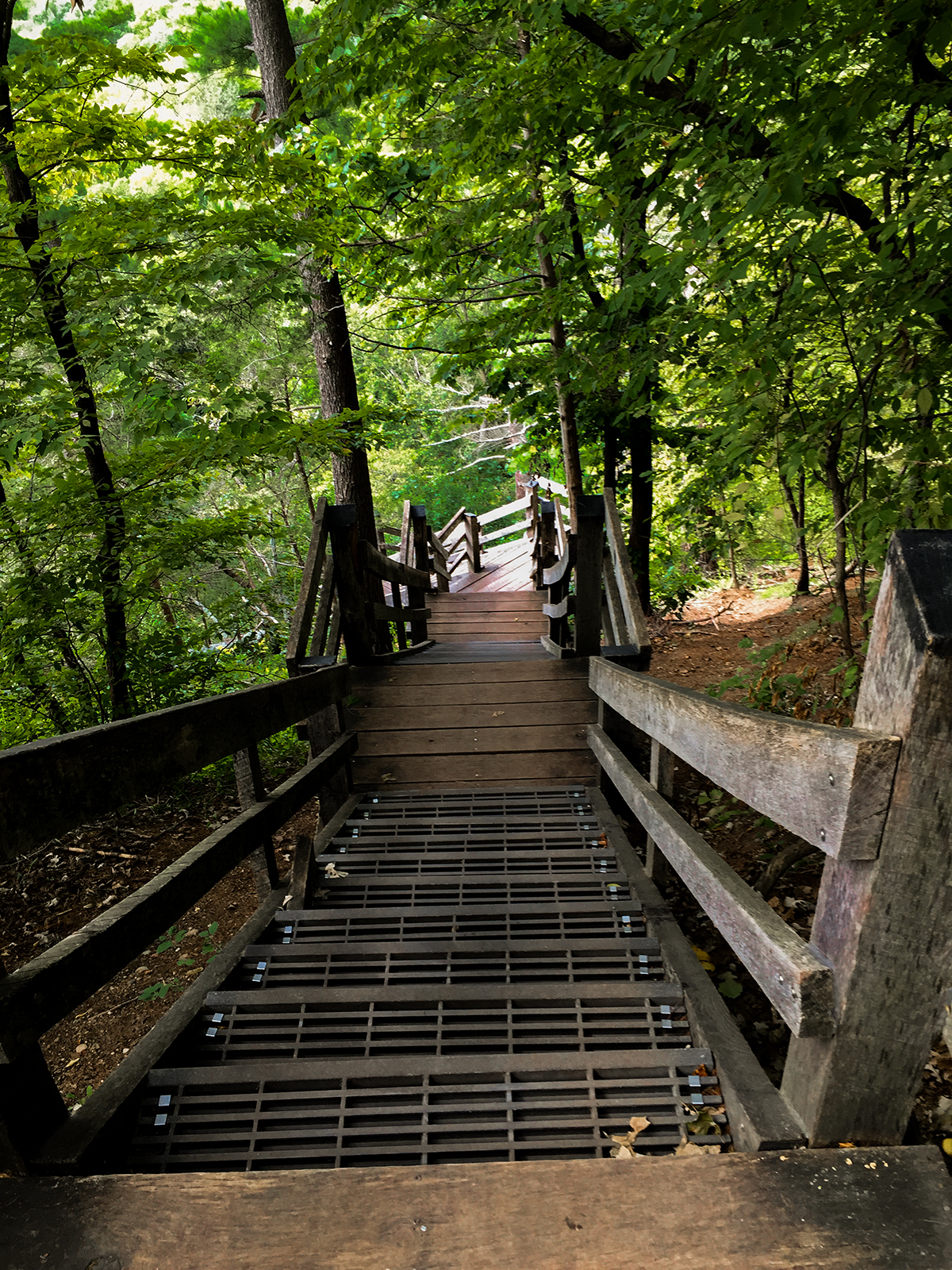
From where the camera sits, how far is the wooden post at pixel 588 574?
15.0 feet

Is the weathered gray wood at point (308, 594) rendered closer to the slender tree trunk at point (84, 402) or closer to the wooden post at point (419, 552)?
the slender tree trunk at point (84, 402)

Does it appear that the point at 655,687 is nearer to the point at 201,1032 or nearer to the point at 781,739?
the point at 781,739

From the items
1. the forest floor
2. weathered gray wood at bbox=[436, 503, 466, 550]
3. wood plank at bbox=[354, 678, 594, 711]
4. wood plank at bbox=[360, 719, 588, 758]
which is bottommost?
the forest floor

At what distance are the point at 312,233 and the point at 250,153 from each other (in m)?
0.74

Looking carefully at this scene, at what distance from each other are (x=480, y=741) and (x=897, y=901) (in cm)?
342

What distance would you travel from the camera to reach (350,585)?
4.75 meters

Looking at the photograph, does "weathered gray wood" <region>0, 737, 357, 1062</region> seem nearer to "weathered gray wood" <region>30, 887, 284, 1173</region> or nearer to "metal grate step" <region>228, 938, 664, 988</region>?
"weathered gray wood" <region>30, 887, 284, 1173</region>

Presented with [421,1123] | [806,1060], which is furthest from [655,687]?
[421,1123]

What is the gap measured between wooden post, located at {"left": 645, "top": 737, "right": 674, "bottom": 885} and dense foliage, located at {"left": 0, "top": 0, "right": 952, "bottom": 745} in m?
1.28

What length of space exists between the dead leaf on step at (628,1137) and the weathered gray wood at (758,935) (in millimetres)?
459

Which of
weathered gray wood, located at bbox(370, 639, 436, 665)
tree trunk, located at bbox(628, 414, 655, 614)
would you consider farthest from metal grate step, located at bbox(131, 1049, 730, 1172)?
tree trunk, located at bbox(628, 414, 655, 614)

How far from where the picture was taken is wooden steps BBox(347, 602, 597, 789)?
431 centimetres

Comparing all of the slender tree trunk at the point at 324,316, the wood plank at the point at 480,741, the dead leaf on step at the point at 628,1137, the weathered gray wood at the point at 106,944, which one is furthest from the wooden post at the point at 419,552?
the dead leaf on step at the point at 628,1137

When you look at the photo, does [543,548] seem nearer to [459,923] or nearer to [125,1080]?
[459,923]
